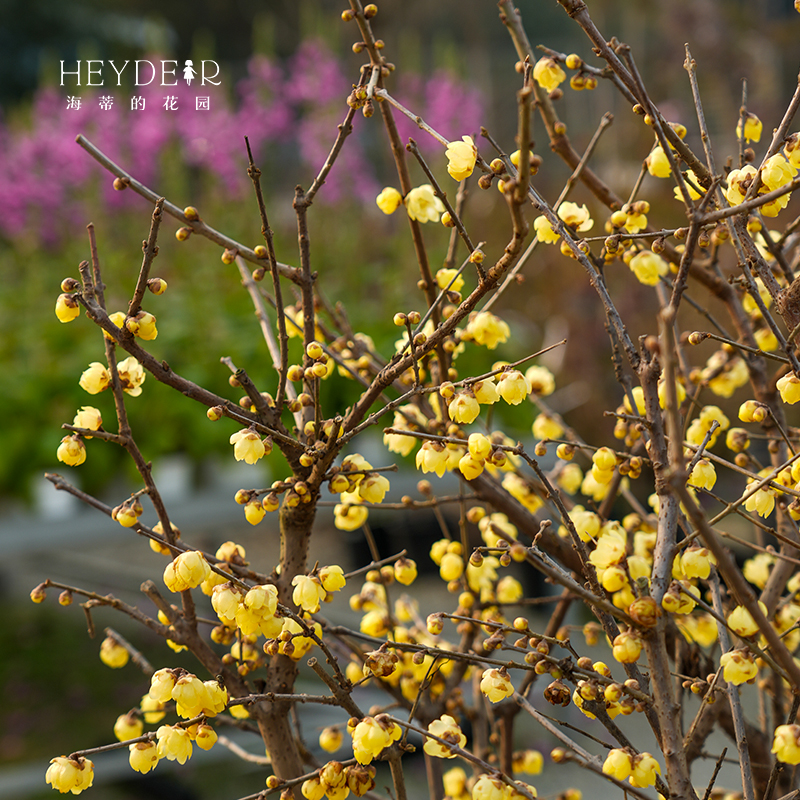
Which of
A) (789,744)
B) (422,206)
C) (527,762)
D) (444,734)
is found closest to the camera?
(789,744)

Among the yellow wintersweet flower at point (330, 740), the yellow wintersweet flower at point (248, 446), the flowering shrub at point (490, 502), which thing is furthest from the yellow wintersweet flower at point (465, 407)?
the yellow wintersweet flower at point (330, 740)

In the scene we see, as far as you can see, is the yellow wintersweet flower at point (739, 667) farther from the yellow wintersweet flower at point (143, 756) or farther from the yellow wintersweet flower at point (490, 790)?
the yellow wintersweet flower at point (143, 756)

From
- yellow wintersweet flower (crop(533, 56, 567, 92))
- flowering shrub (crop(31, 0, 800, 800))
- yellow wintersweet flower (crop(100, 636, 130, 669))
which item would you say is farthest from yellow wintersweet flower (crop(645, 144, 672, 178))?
yellow wintersweet flower (crop(100, 636, 130, 669))

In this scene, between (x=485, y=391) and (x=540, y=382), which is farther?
(x=540, y=382)

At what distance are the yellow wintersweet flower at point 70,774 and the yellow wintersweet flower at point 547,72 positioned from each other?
21.8 inches

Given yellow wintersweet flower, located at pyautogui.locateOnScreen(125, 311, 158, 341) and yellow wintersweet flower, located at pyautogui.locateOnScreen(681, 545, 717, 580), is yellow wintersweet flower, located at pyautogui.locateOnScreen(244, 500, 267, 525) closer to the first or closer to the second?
yellow wintersweet flower, located at pyautogui.locateOnScreen(125, 311, 158, 341)

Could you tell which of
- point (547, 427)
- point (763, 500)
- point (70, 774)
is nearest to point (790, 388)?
point (763, 500)

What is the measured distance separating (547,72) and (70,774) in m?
0.57

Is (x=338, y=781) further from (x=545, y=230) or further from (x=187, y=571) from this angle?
(x=545, y=230)

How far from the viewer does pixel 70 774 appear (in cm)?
51

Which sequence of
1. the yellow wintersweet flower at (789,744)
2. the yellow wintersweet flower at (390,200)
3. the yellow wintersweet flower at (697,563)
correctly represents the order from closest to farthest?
the yellow wintersweet flower at (789,744) < the yellow wintersweet flower at (697,563) < the yellow wintersweet flower at (390,200)

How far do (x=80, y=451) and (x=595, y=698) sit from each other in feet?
1.28

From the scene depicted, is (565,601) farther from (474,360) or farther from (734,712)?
(474,360)

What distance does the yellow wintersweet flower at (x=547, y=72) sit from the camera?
57 cm
